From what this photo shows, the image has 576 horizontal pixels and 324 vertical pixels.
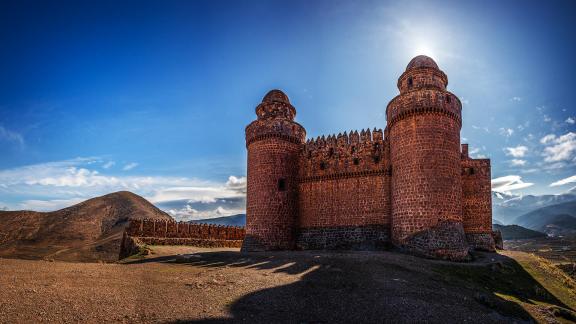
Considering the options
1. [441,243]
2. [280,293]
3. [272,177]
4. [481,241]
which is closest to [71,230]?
[272,177]

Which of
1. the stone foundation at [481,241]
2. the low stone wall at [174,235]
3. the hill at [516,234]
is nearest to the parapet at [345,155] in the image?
the stone foundation at [481,241]

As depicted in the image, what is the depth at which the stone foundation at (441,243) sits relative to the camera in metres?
18.1

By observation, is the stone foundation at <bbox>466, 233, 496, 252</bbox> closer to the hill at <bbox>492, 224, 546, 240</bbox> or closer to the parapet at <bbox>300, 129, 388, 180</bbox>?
the parapet at <bbox>300, 129, 388, 180</bbox>

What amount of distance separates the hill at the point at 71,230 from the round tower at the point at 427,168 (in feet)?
106

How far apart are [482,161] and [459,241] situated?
27.2ft

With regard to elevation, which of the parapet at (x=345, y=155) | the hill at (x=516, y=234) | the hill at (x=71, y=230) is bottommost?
the hill at (x=516, y=234)

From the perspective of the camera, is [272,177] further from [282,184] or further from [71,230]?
[71,230]

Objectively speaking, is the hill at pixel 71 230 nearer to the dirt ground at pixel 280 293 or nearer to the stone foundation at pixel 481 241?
the dirt ground at pixel 280 293

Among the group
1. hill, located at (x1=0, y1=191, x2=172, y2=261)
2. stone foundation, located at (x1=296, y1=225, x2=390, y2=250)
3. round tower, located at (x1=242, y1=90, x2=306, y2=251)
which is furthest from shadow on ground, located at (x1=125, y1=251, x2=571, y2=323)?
hill, located at (x1=0, y1=191, x2=172, y2=261)

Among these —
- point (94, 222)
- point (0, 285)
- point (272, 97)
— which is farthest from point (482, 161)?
point (94, 222)

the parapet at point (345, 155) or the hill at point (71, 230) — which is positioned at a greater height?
the parapet at point (345, 155)

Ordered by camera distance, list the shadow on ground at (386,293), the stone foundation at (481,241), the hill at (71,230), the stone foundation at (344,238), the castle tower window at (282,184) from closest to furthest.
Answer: the shadow on ground at (386,293) → the stone foundation at (344,238) → the stone foundation at (481,241) → the castle tower window at (282,184) → the hill at (71,230)

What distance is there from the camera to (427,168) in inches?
774

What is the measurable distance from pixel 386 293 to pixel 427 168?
11155mm
